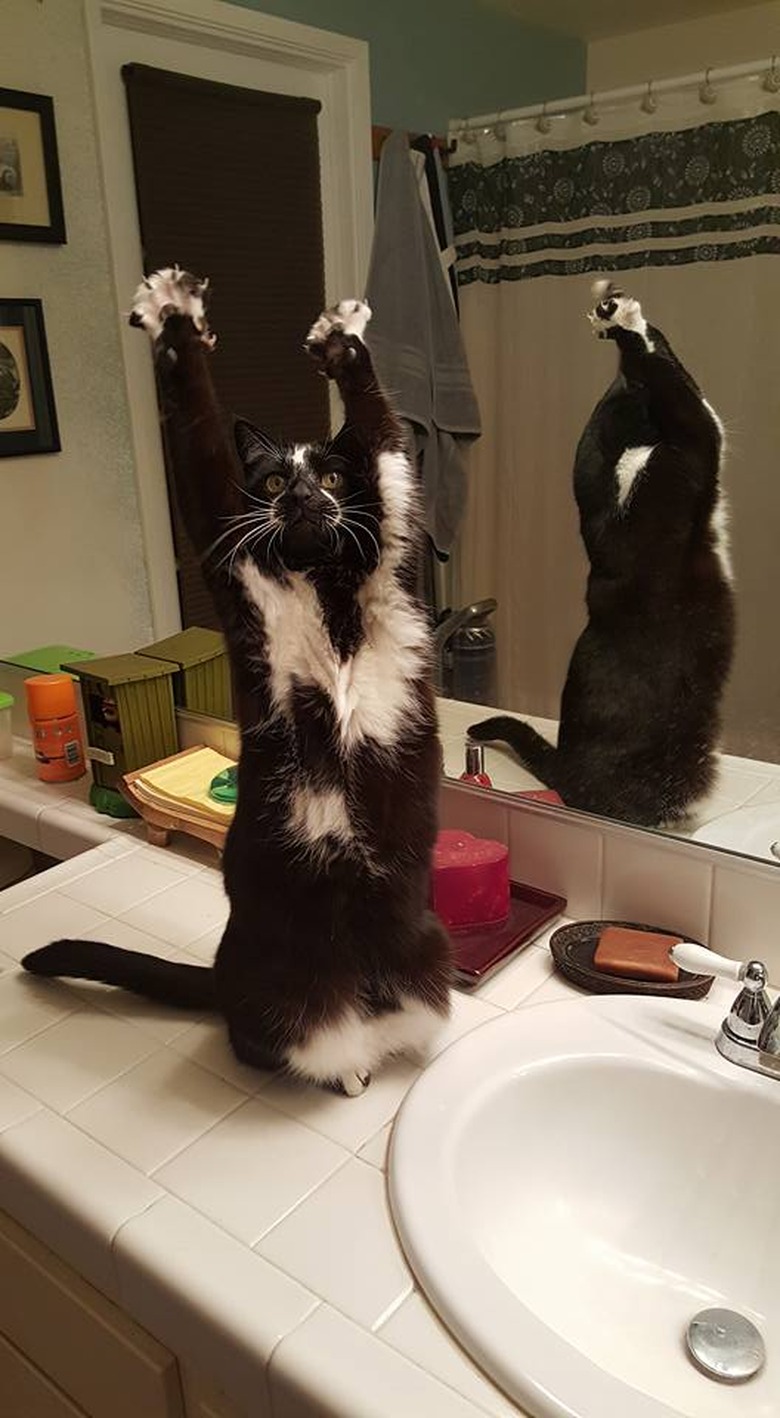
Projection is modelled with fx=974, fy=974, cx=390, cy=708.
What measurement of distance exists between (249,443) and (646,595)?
1.53 feet

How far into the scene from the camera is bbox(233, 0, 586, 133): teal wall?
927 mm

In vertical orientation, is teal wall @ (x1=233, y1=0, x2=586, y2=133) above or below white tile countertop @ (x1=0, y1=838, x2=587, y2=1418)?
above

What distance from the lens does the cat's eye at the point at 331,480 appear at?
2.32 feet

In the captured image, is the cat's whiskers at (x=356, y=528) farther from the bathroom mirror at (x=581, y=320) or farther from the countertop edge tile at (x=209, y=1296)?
the countertop edge tile at (x=209, y=1296)

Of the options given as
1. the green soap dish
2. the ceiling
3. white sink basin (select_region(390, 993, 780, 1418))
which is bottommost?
white sink basin (select_region(390, 993, 780, 1418))

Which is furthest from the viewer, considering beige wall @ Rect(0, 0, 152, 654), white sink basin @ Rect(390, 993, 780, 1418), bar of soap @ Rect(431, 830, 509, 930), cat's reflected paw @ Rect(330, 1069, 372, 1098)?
beige wall @ Rect(0, 0, 152, 654)

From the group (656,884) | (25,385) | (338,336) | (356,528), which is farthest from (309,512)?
(25,385)

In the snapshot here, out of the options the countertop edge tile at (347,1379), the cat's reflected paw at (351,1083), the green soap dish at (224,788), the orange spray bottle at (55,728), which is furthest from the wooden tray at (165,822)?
the countertop edge tile at (347,1379)

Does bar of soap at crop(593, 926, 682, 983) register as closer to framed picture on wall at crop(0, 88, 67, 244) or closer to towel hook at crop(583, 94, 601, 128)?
towel hook at crop(583, 94, 601, 128)

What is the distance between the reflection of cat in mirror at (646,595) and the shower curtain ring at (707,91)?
17cm

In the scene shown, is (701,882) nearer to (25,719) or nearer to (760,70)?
(760,70)

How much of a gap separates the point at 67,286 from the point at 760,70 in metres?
0.91

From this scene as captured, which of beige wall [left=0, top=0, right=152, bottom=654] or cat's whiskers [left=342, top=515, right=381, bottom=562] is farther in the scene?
beige wall [left=0, top=0, right=152, bottom=654]

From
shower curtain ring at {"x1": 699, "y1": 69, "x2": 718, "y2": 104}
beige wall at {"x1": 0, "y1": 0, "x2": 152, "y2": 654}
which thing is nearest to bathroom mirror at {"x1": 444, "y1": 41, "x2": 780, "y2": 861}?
shower curtain ring at {"x1": 699, "y1": 69, "x2": 718, "y2": 104}
